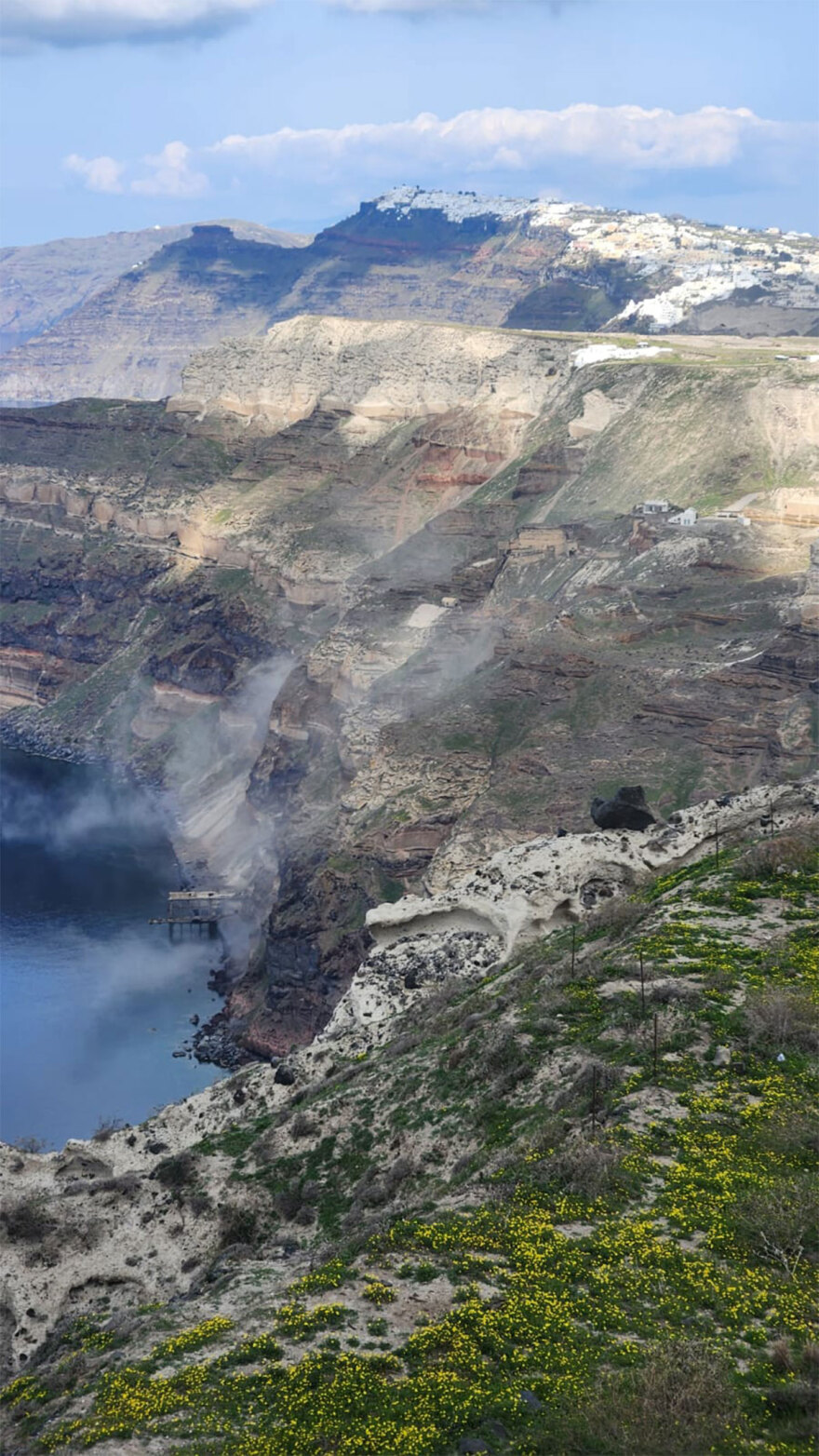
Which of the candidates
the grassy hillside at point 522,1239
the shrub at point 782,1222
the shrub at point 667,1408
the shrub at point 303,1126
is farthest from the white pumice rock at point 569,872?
the shrub at point 667,1408

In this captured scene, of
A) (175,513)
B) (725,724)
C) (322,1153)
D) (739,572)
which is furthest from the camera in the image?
(175,513)

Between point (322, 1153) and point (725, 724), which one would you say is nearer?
point (322, 1153)

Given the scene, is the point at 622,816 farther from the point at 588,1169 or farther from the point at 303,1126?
the point at 588,1169

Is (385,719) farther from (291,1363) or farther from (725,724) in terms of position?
(291,1363)

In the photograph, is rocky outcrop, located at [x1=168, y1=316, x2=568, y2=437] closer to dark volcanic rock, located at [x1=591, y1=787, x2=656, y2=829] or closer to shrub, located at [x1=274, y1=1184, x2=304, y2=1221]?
dark volcanic rock, located at [x1=591, y1=787, x2=656, y2=829]

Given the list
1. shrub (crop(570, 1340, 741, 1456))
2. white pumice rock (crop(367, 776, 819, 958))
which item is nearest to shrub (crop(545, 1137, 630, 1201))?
shrub (crop(570, 1340, 741, 1456))

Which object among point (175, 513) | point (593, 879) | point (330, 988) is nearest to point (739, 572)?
point (330, 988)
